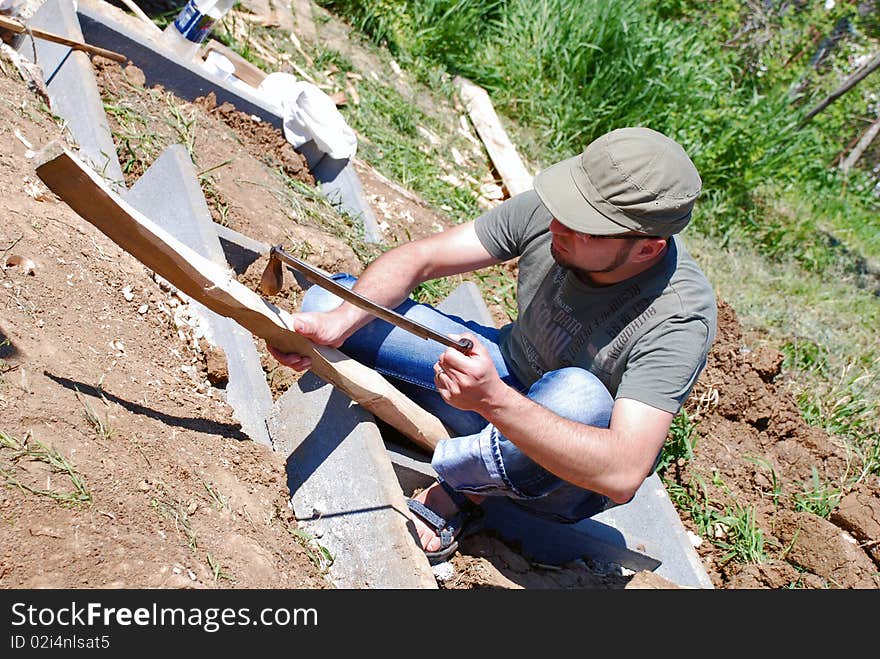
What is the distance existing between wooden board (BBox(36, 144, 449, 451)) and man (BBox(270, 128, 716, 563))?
8 cm

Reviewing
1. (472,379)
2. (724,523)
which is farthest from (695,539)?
(472,379)

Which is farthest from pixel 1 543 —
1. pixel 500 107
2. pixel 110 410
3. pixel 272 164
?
pixel 500 107

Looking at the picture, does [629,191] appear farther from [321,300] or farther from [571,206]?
[321,300]

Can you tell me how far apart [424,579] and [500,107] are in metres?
4.81

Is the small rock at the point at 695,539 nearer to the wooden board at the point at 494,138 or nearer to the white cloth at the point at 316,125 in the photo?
the white cloth at the point at 316,125

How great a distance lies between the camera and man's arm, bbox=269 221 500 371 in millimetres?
2525

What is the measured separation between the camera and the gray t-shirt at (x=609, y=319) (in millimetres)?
2396

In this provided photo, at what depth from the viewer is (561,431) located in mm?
2244

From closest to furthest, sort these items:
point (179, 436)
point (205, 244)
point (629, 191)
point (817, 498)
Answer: point (629, 191)
point (179, 436)
point (205, 244)
point (817, 498)

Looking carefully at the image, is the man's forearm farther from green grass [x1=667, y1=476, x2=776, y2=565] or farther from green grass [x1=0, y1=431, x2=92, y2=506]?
green grass [x1=667, y1=476, x2=776, y2=565]

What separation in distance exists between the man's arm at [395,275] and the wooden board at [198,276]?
0.05m

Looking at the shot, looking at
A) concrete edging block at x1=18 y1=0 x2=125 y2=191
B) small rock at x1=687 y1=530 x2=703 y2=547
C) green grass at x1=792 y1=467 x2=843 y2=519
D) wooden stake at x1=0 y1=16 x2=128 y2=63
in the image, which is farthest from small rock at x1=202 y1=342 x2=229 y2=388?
green grass at x1=792 y1=467 x2=843 y2=519

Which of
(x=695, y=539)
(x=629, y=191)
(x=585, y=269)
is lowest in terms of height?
(x=695, y=539)

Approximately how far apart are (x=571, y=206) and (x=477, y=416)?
84 centimetres
